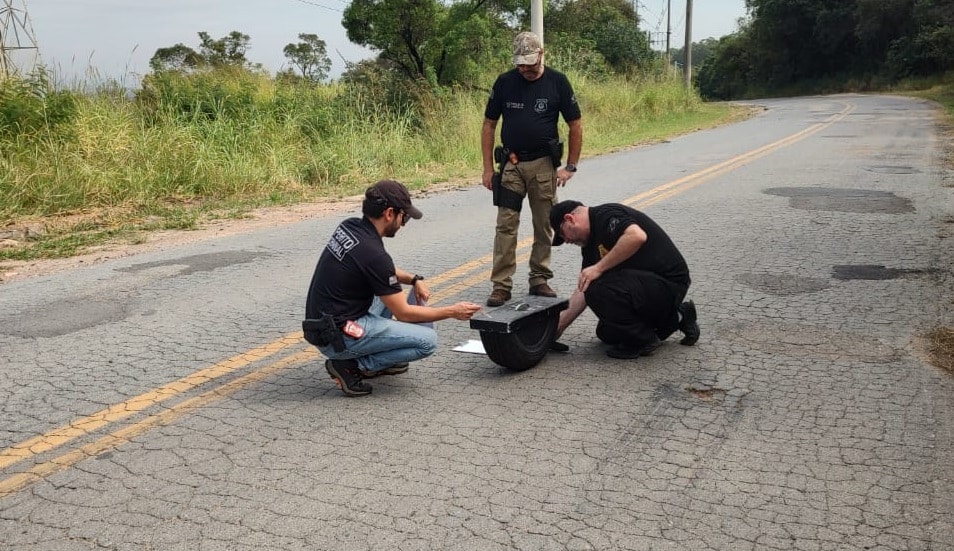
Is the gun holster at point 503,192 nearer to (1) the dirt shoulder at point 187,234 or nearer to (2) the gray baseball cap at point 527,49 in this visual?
(2) the gray baseball cap at point 527,49

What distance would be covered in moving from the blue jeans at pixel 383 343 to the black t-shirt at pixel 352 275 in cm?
11

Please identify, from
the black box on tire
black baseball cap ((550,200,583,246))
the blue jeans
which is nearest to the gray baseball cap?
black baseball cap ((550,200,583,246))

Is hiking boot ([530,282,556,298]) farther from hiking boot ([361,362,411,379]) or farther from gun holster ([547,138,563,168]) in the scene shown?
hiking boot ([361,362,411,379])

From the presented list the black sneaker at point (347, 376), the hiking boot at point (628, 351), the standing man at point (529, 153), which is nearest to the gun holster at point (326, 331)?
the black sneaker at point (347, 376)

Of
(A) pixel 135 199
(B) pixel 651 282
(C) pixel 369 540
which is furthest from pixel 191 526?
(A) pixel 135 199

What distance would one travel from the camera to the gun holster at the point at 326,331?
440 centimetres

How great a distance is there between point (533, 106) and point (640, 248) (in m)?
1.53

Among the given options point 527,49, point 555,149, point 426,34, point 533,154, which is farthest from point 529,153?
point 426,34

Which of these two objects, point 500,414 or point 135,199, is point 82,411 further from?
point 135,199

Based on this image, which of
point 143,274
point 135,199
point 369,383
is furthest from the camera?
point 135,199

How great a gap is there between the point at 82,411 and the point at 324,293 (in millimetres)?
1326

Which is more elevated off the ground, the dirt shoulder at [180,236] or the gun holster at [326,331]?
the gun holster at [326,331]

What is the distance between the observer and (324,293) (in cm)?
447

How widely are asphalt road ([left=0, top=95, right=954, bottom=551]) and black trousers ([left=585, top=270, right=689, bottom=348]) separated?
0.19 meters
